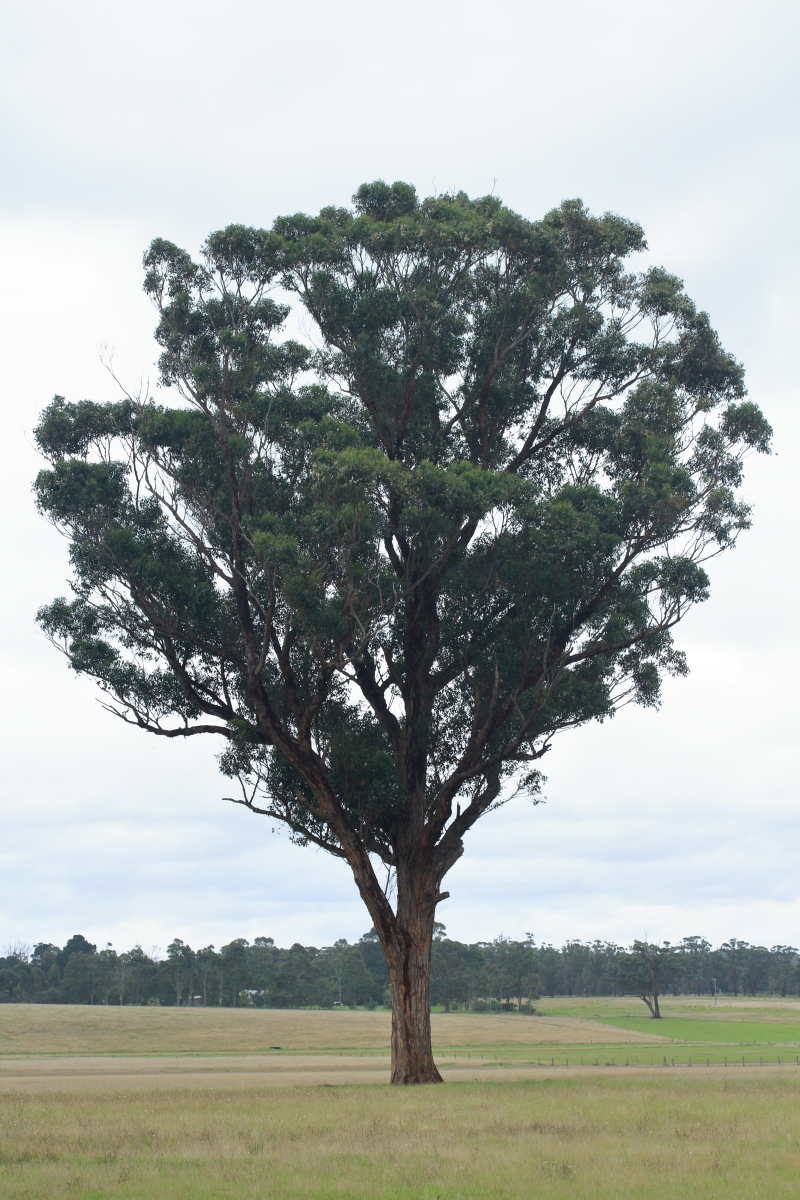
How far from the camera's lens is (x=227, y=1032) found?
8394 cm

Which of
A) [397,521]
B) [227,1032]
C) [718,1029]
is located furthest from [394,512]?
[718,1029]

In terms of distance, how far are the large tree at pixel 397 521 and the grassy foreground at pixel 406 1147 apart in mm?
8488

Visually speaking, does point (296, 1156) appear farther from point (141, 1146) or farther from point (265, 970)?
point (265, 970)

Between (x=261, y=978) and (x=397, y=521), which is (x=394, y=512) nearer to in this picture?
(x=397, y=521)

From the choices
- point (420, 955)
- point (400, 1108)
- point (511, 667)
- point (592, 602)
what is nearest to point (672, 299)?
point (592, 602)

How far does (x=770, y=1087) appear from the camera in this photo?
95.5 ft

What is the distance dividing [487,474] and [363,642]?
216 inches

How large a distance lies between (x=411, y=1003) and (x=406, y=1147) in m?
13.4

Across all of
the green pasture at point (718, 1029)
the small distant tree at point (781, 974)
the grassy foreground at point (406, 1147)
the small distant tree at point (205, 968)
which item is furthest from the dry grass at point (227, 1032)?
the small distant tree at point (781, 974)

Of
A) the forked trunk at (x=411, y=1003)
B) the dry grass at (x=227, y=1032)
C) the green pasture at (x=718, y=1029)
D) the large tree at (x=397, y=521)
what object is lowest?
the green pasture at (x=718, y=1029)

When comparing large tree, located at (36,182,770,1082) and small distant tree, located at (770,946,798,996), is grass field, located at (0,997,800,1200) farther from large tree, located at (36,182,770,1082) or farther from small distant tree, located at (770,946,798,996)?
small distant tree, located at (770,946,798,996)

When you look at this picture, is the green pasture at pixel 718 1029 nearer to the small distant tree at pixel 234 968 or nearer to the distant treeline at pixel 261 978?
the distant treeline at pixel 261 978

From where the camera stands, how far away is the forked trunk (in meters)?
29.9

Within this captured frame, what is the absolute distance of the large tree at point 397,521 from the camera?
28.7 m
